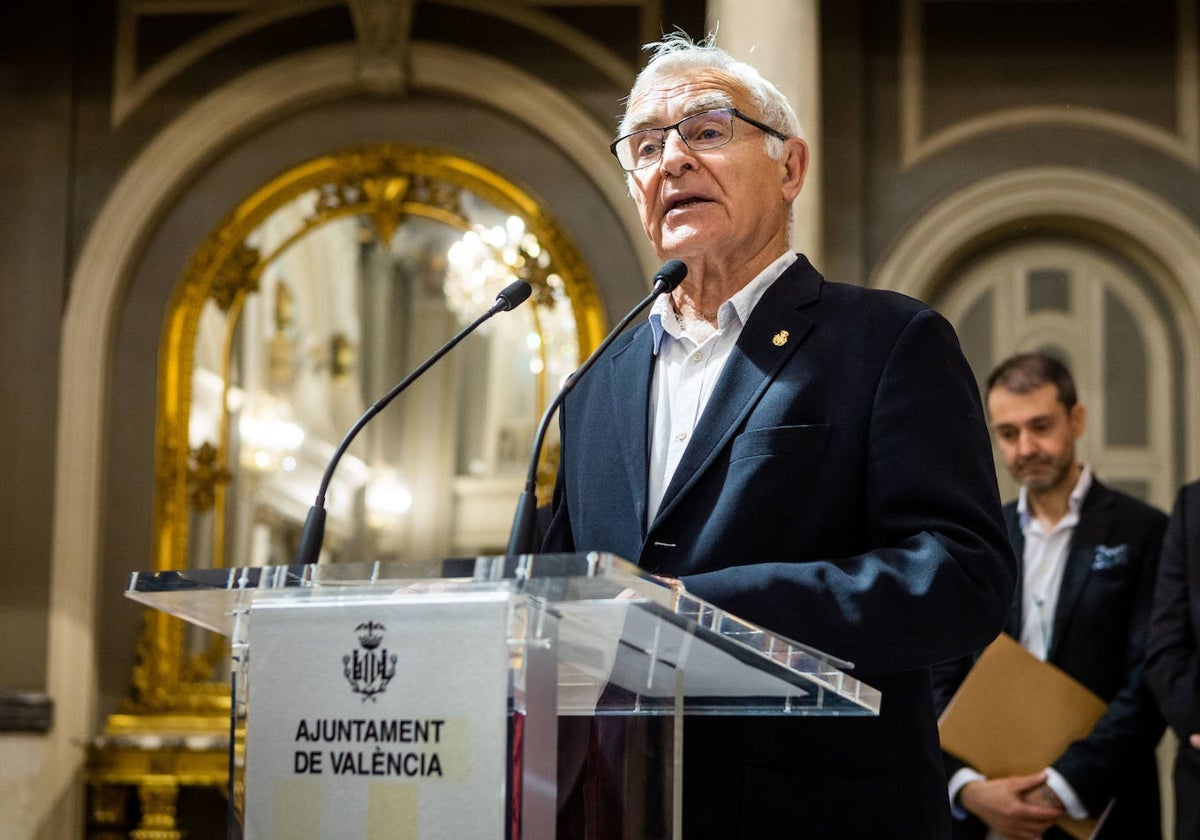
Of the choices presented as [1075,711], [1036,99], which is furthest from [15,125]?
[1075,711]

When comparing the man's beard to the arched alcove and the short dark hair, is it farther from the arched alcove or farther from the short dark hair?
the arched alcove

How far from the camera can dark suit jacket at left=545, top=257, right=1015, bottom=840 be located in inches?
67.7

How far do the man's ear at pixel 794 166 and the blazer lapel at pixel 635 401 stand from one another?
28 centimetres

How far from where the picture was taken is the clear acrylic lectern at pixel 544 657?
144 centimetres

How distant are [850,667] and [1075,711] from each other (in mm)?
2335

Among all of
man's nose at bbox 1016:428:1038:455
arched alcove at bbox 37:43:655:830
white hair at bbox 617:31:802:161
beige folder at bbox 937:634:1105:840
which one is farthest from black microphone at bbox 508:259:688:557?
arched alcove at bbox 37:43:655:830

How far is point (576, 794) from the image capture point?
1.56 m

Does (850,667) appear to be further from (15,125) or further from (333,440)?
(15,125)

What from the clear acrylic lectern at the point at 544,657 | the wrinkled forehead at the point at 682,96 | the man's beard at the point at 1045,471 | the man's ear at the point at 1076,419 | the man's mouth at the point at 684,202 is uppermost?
the wrinkled forehead at the point at 682,96

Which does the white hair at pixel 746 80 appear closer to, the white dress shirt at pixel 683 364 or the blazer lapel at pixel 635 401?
the white dress shirt at pixel 683 364

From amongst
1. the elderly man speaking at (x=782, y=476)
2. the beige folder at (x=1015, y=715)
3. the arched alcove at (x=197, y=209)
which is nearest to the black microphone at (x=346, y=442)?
the elderly man speaking at (x=782, y=476)

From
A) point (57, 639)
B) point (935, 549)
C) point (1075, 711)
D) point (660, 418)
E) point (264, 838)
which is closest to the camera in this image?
point (264, 838)

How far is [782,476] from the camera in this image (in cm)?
189

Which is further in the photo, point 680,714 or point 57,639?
point 57,639
